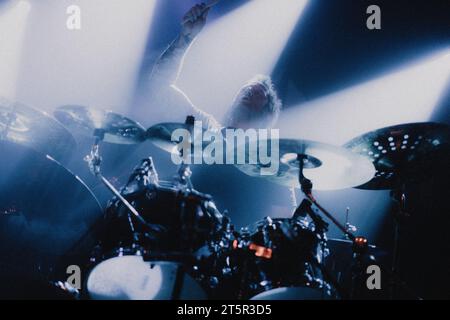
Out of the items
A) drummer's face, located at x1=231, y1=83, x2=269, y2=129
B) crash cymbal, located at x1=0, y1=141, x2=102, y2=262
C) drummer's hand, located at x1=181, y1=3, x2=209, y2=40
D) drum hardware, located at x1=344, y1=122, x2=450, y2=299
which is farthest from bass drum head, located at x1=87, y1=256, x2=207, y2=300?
drummer's face, located at x1=231, y1=83, x2=269, y2=129

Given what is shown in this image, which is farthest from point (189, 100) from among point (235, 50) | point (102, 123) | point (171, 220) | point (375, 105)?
point (375, 105)

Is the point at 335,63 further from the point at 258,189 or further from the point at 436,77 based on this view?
the point at 258,189

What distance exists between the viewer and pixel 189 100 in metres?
3.48

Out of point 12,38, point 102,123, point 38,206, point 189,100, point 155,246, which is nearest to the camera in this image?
point 155,246

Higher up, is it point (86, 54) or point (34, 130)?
point (86, 54)

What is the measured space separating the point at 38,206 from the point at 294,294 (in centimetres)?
159

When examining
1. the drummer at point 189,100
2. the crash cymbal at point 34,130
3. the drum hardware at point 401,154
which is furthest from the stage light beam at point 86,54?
the drum hardware at point 401,154

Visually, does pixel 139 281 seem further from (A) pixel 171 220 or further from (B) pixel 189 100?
(B) pixel 189 100

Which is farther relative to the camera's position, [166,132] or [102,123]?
[102,123]

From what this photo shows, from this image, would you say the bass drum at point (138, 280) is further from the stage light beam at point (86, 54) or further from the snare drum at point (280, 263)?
the stage light beam at point (86, 54)

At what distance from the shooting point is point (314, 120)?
4.68 m

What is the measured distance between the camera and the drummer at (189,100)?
7.91ft

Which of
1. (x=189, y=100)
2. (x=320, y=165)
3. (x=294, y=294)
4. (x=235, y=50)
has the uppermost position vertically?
(x=235, y=50)
